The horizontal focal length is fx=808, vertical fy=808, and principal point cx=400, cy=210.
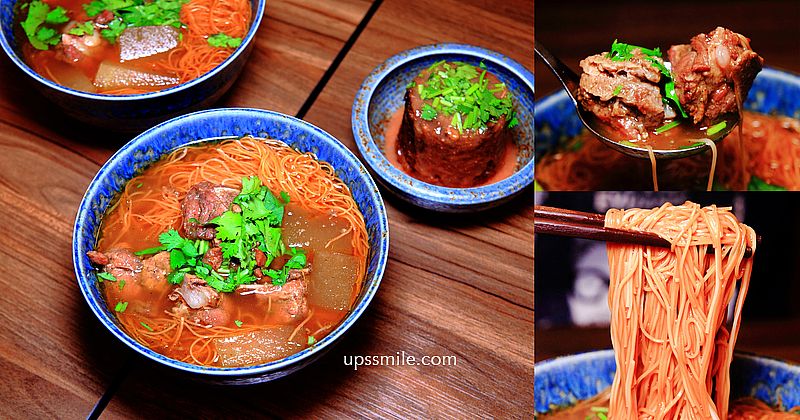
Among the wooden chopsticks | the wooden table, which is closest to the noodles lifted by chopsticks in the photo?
the wooden chopsticks

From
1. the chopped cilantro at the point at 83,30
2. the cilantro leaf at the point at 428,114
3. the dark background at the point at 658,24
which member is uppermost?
the dark background at the point at 658,24

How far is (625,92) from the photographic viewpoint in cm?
151

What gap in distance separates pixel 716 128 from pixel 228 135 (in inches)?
39.4

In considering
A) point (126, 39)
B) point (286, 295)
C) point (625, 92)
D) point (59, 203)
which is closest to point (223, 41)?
point (126, 39)

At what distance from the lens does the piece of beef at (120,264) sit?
154cm

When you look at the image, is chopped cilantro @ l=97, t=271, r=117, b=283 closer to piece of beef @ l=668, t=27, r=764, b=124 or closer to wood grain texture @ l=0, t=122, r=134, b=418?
wood grain texture @ l=0, t=122, r=134, b=418

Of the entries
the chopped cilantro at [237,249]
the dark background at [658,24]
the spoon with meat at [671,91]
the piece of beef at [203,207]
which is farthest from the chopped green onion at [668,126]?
the piece of beef at [203,207]

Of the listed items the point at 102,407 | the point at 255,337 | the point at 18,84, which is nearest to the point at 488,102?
the point at 255,337

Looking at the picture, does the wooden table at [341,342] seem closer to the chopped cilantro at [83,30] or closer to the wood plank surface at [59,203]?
the wood plank surface at [59,203]

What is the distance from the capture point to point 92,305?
1404mm

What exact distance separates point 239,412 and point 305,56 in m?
0.96
